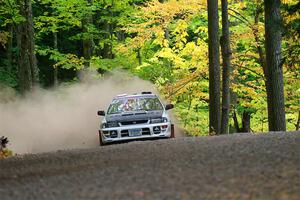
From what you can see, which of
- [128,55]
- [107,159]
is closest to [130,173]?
[107,159]

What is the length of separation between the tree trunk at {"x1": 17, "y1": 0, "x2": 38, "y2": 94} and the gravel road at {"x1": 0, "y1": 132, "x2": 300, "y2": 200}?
15.2 meters

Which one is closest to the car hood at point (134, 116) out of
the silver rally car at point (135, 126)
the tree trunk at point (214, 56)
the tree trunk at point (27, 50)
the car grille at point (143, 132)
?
the silver rally car at point (135, 126)

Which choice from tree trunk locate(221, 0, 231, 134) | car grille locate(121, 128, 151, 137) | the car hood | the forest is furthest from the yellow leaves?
car grille locate(121, 128, 151, 137)

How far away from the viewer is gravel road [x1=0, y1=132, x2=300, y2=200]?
271 inches

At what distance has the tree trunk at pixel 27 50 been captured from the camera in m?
26.6

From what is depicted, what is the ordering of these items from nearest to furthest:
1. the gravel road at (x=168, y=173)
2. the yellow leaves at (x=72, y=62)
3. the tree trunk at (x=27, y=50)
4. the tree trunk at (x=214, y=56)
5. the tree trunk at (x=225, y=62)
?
the gravel road at (x=168, y=173), the tree trunk at (x=214, y=56), the tree trunk at (x=225, y=62), the tree trunk at (x=27, y=50), the yellow leaves at (x=72, y=62)

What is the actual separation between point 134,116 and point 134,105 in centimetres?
153

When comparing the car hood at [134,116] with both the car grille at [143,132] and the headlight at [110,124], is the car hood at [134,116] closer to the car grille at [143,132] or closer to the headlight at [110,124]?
the headlight at [110,124]

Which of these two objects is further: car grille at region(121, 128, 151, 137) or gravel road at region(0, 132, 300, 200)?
car grille at region(121, 128, 151, 137)

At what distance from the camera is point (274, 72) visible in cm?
1744

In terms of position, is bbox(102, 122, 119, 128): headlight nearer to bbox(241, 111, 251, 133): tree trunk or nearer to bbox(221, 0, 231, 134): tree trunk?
bbox(221, 0, 231, 134): tree trunk

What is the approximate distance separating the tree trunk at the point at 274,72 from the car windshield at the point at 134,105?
357 cm

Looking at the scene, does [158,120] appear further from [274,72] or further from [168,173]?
[168,173]

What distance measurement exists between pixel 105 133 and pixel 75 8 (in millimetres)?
17802
